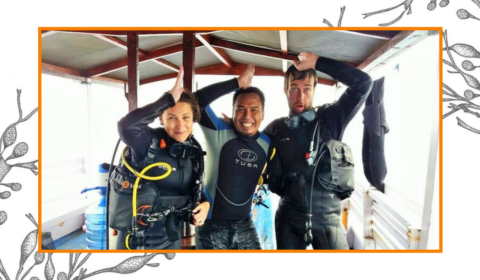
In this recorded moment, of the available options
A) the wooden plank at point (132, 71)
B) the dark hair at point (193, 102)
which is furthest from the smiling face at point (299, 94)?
the wooden plank at point (132, 71)

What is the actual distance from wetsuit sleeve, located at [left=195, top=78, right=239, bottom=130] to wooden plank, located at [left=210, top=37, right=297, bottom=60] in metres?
0.12

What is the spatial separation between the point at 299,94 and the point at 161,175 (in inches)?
22.8

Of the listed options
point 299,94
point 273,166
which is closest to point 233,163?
point 273,166

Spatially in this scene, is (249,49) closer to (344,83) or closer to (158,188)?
(344,83)

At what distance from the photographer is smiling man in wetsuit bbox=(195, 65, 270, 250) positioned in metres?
0.99

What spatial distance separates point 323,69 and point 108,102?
2.57 ft

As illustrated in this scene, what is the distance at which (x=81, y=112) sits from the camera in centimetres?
102

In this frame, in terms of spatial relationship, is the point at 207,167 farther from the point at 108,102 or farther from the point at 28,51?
the point at 28,51

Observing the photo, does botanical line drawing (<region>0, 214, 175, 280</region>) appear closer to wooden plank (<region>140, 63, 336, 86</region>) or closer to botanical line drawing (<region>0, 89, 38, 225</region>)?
botanical line drawing (<region>0, 89, 38, 225</region>)

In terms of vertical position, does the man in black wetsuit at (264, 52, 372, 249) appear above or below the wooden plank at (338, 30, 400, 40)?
below
